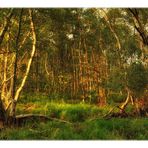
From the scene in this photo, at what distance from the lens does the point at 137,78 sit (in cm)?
740

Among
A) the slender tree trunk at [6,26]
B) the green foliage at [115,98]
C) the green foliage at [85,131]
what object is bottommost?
the green foliage at [85,131]

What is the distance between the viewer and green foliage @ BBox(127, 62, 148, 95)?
7367 millimetres

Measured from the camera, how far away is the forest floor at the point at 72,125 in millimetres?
7258

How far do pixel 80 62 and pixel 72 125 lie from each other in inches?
28.0


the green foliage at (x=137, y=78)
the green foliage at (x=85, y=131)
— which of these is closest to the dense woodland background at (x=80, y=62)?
the green foliage at (x=137, y=78)

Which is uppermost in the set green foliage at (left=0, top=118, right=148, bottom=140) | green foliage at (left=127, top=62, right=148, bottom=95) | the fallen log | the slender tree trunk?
the slender tree trunk

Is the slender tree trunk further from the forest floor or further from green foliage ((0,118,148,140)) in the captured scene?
green foliage ((0,118,148,140))

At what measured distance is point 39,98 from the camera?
7.37 metres

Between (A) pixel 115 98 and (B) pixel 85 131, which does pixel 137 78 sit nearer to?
(A) pixel 115 98

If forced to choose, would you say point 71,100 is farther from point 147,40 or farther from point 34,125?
point 147,40

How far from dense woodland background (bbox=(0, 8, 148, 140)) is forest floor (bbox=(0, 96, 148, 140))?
0.04 meters

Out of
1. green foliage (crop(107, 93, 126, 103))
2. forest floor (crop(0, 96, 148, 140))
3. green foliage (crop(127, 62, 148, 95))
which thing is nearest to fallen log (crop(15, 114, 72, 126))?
forest floor (crop(0, 96, 148, 140))

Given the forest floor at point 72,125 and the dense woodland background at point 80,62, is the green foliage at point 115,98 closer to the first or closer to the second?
the dense woodland background at point 80,62
